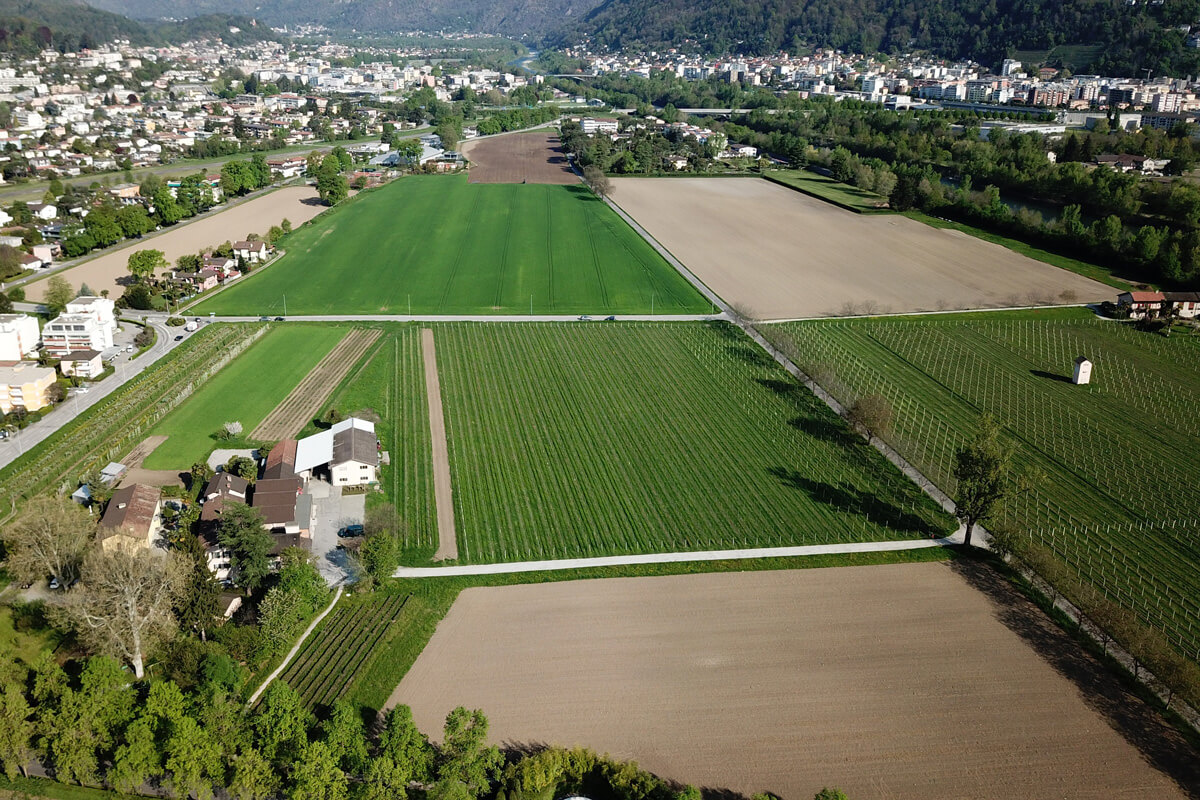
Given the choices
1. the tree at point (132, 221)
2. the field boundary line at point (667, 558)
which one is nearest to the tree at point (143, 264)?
the tree at point (132, 221)

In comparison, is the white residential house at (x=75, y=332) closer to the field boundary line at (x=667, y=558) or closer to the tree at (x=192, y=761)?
the field boundary line at (x=667, y=558)

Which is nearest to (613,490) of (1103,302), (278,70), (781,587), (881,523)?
(781,587)

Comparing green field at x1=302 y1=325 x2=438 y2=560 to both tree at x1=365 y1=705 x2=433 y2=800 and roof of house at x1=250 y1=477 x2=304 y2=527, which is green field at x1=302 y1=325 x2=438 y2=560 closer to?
roof of house at x1=250 y1=477 x2=304 y2=527

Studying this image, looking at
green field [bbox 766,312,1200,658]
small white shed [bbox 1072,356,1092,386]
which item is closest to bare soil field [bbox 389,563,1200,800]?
green field [bbox 766,312,1200,658]

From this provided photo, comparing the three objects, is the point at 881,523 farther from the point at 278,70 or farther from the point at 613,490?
the point at 278,70

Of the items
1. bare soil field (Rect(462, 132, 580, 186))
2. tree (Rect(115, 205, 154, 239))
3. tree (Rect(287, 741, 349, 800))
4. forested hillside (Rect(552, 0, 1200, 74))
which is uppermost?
forested hillside (Rect(552, 0, 1200, 74))

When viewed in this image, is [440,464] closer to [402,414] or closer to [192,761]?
[402,414]
